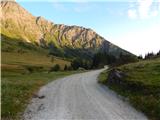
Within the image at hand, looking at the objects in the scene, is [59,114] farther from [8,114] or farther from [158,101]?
[158,101]

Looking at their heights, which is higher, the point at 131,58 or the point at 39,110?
the point at 131,58

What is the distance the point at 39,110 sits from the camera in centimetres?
2283

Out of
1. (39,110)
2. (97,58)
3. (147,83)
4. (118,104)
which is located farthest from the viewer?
(97,58)

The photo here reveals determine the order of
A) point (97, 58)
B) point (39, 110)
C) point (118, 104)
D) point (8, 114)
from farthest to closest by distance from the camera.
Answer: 1. point (97, 58)
2. point (118, 104)
3. point (39, 110)
4. point (8, 114)

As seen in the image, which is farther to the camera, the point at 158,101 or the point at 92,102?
the point at 92,102

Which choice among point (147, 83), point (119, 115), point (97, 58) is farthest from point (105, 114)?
point (97, 58)

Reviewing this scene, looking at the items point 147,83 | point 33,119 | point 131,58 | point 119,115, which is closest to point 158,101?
point 119,115

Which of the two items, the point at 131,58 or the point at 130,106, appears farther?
the point at 131,58

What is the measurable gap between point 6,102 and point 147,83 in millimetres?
15905

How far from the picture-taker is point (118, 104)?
82.0 ft

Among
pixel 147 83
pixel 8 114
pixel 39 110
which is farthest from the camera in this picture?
pixel 147 83

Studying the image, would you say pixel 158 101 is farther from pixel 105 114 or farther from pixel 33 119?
pixel 33 119

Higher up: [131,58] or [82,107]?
[131,58]

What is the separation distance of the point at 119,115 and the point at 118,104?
4.98 meters
